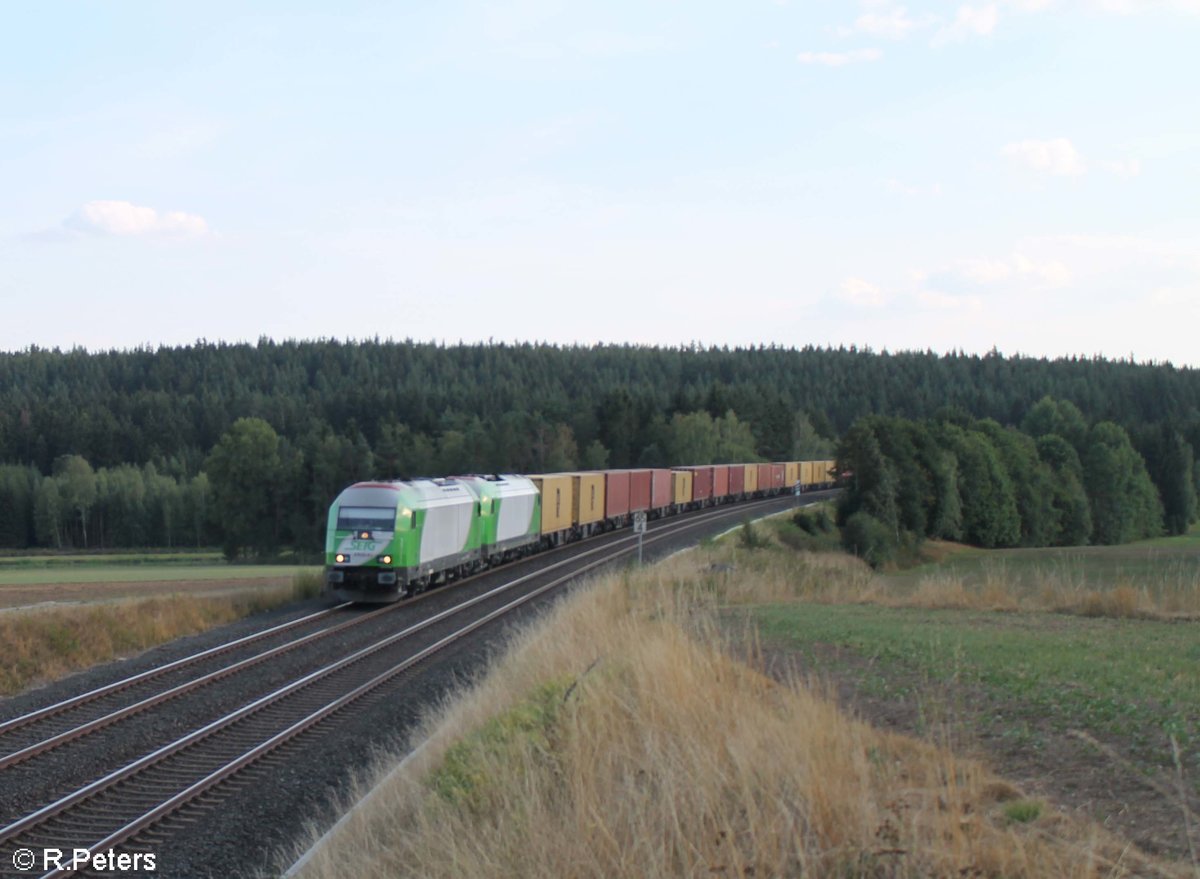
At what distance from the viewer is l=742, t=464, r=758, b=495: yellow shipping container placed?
7788 cm

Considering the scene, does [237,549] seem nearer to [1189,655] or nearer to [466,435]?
[466,435]

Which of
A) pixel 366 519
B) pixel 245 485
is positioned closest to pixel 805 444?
pixel 245 485

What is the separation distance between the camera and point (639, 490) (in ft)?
181

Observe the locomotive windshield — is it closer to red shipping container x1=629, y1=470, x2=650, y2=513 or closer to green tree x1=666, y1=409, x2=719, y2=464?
red shipping container x1=629, y1=470, x2=650, y2=513

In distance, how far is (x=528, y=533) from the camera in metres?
39.3

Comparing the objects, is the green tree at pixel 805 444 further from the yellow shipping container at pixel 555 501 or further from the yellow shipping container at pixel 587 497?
the yellow shipping container at pixel 555 501

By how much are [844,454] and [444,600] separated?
3595cm

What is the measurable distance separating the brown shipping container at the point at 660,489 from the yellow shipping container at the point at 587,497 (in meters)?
7.16

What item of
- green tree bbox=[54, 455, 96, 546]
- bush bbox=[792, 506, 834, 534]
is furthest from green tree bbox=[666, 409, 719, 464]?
green tree bbox=[54, 455, 96, 546]

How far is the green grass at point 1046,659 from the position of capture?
796cm

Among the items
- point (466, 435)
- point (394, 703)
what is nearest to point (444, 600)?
point (394, 703)

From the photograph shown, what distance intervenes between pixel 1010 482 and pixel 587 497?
45.2 meters

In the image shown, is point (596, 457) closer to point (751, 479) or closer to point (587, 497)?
point (751, 479)

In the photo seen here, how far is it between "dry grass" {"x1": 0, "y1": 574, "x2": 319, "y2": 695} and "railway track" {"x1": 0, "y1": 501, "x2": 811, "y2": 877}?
187 centimetres
